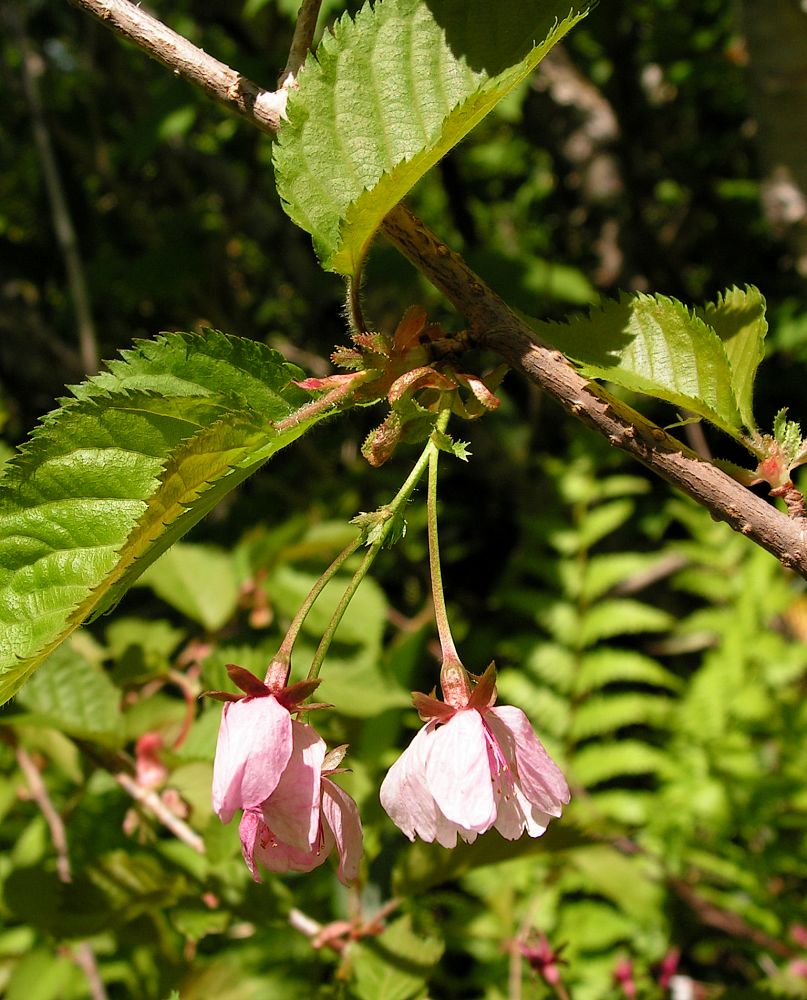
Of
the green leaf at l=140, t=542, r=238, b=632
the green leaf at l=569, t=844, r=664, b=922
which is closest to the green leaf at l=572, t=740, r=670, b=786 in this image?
the green leaf at l=569, t=844, r=664, b=922

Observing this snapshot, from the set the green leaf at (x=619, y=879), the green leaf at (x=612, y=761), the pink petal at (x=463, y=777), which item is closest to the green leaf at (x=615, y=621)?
the green leaf at (x=612, y=761)

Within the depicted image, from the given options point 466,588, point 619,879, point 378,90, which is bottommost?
point 619,879

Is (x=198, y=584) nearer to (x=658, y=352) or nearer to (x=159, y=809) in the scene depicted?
(x=159, y=809)

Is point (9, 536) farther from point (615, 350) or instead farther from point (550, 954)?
point (550, 954)

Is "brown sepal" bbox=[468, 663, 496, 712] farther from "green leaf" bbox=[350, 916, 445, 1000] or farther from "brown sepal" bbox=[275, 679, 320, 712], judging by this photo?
"green leaf" bbox=[350, 916, 445, 1000]

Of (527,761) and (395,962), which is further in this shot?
(395,962)

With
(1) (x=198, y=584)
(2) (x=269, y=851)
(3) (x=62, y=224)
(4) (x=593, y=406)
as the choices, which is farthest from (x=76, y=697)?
(3) (x=62, y=224)

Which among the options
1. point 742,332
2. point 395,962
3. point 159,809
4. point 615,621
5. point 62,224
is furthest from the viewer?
point 62,224
